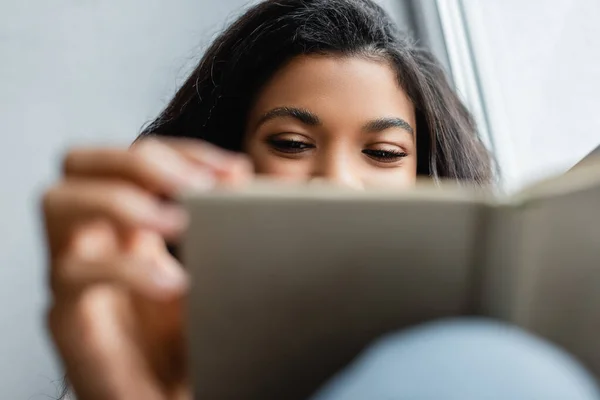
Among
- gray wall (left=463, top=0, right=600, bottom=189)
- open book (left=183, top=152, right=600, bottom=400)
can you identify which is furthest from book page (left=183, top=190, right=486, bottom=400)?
gray wall (left=463, top=0, right=600, bottom=189)

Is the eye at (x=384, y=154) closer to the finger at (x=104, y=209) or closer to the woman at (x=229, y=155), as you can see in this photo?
the woman at (x=229, y=155)

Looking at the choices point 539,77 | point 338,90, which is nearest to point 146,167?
point 338,90

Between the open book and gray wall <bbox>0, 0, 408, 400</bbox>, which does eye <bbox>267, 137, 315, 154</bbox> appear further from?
gray wall <bbox>0, 0, 408, 400</bbox>

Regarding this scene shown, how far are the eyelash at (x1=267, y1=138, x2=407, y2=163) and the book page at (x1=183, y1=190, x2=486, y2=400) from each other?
1.24 feet

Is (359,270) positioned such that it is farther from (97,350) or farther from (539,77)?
(539,77)

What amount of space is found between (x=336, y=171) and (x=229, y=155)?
139 millimetres

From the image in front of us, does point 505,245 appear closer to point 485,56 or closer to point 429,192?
point 429,192

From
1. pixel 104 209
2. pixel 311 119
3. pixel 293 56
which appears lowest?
pixel 104 209

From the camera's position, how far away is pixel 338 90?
0.76 m

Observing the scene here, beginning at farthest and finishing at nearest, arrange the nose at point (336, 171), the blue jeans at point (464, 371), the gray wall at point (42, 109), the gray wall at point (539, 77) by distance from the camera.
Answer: the gray wall at point (42, 109) < the gray wall at point (539, 77) < the nose at point (336, 171) < the blue jeans at point (464, 371)

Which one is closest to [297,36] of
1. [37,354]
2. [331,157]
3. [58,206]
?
[331,157]

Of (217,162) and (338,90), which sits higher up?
(338,90)

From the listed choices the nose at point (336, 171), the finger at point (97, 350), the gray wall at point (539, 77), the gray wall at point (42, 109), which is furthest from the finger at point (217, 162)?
the gray wall at point (42, 109)

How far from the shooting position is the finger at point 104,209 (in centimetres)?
41
